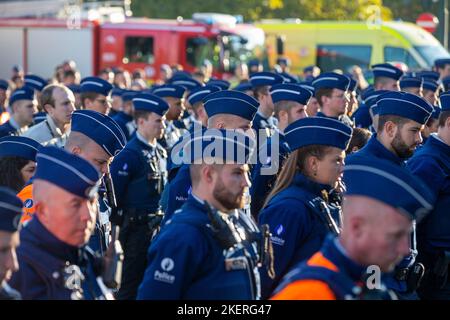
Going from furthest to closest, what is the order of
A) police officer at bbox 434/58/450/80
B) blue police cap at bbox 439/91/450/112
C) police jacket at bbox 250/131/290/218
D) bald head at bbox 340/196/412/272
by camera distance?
1. police officer at bbox 434/58/450/80
2. blue police cap at bbox 439/91/450/112
3. police jacket at bbox 250/131/290/218
4. bald head at bbox 340/196/412/272

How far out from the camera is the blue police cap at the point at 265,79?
12641 mm

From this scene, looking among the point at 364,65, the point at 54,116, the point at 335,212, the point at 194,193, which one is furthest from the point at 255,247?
the point at 364,65

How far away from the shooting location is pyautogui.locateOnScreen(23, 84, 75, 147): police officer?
987 centimetres

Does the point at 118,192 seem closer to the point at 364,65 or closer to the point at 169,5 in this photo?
the point at 364,65

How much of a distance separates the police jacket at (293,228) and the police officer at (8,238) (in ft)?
6.13

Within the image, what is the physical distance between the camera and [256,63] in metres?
23.0

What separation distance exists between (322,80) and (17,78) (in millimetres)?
10313

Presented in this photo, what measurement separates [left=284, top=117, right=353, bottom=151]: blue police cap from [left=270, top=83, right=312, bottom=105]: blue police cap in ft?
10.8

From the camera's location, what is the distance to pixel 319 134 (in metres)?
6.61

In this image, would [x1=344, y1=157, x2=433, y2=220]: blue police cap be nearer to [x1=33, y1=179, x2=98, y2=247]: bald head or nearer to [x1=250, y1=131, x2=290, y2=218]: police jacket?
[x1=33, y1=179, x2=98, y2=247]: bald head

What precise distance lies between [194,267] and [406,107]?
345 centimetres

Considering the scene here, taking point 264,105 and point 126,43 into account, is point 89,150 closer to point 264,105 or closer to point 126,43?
point 264,105

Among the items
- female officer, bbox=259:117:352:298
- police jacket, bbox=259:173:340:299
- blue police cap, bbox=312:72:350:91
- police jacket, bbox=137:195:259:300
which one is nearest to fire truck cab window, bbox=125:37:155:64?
blue police cap, bbox=312:72:350:91

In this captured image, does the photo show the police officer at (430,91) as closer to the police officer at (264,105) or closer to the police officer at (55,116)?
the police officer at (264,105)
